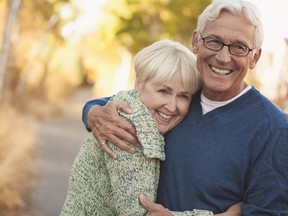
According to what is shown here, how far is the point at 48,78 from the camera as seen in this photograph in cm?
2181

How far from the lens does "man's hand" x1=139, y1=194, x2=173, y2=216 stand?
253 centimetres

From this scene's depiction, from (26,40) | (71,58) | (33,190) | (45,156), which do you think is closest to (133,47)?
(71,58)

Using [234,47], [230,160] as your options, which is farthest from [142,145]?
[234,47]

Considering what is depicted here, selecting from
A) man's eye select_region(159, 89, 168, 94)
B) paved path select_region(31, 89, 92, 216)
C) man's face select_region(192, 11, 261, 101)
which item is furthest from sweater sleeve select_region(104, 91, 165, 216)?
paved path select_region(31, 89, 92, 216)

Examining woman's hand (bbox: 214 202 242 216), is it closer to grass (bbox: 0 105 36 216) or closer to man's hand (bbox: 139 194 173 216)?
man's hand (bbox: 139 194 173 216)

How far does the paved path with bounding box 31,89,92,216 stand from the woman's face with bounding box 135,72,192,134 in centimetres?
513

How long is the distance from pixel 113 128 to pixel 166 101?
0.28 meters

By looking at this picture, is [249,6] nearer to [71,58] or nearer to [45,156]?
[45,156]

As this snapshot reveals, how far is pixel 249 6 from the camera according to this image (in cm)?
253

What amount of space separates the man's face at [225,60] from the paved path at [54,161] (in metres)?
5.28

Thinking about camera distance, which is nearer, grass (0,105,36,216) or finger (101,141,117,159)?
finger (101,141,117,159)

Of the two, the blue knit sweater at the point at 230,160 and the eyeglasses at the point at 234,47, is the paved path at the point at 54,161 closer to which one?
the blue knit sweater at the point at 230,160

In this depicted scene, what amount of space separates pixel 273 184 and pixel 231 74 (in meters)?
0.56

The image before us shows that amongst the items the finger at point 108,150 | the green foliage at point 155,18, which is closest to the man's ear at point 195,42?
the finger at point 108,150
